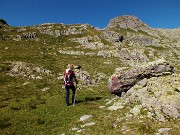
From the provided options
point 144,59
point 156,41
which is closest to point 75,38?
point 144,59

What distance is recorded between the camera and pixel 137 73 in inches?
914

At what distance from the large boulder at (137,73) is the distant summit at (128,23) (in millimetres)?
106588

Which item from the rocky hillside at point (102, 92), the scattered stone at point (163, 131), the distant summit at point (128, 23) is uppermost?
the distant summit at point (128, 23)

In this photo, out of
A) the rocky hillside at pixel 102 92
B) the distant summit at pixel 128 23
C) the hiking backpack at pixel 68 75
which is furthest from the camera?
the distant summit at pixel 128 23

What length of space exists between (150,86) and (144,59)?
1544 inches

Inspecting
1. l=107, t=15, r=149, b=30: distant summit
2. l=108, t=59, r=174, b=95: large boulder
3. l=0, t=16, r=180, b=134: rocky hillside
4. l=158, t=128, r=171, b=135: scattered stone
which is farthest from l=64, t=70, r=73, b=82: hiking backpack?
l=107, t=15, r=149, b=30: distant summit

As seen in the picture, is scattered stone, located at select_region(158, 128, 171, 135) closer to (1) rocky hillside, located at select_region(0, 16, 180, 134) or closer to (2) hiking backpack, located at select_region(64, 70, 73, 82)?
(1) rocky hillside, located at select_region(0, 16, 180, 134)

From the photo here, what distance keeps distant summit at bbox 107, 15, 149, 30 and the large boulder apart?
107 meters

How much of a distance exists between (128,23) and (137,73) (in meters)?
113

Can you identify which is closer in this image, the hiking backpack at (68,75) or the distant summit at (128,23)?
the hiking backpack at (68,75)

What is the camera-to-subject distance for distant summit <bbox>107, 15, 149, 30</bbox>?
128387mm

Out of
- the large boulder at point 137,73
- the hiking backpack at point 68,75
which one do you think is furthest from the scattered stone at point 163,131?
the hiking backpack at point 68,75

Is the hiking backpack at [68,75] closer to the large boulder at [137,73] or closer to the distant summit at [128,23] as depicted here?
the large boulder at [137,73]

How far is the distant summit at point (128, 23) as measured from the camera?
128387 millimetres
